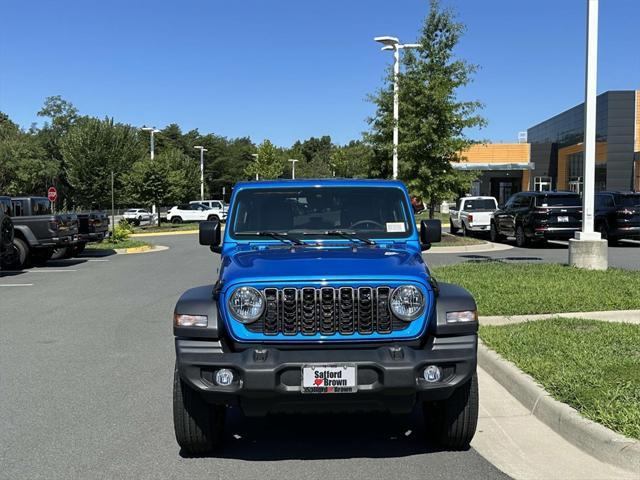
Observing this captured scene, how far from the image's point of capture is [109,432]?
4949 mm

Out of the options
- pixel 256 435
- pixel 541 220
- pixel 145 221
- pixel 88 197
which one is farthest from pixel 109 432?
pixel 88 197

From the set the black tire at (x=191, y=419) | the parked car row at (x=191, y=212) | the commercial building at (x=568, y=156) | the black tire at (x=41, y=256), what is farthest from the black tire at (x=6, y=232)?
the parked car row at (x=191, y=212)

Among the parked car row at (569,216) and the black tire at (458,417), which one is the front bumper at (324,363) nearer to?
the black tire at (458,417)

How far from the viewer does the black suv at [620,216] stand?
68.6ft

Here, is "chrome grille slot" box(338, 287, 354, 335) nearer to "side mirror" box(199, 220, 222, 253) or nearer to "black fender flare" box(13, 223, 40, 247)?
"side mirror" box(199, 220, 222, 253)

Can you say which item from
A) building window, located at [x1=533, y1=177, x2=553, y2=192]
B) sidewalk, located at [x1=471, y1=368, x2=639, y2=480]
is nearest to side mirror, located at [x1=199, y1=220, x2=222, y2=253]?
sidewalk, located at [x1=471, y1=368, x2=639, y2=480]

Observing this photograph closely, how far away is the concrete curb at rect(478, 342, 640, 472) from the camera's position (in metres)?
4.09

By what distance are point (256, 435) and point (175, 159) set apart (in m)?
58.5

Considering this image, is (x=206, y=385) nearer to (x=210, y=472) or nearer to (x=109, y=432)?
(x=210, y=472)

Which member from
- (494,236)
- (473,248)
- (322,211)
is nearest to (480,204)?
(494,236)

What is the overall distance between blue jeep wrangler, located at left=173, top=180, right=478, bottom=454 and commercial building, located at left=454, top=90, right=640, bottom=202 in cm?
3684

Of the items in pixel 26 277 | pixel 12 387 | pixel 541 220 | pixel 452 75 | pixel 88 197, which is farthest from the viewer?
pixel 88 197

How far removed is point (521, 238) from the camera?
22.1 m

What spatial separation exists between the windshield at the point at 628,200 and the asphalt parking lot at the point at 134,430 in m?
16.8
